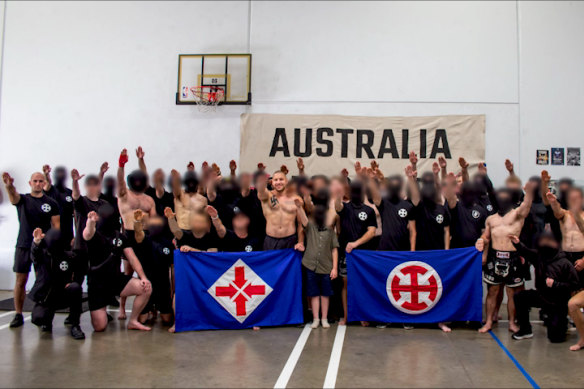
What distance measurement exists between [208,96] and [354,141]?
3.04 metres

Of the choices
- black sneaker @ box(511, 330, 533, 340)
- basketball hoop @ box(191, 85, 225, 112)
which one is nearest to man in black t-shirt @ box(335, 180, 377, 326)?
black sneaker @ box(511, 330, 533, 340)

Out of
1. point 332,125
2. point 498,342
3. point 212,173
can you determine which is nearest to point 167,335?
point 212,173

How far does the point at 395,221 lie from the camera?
6621 mm

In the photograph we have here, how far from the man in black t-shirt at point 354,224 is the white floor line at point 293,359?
0.75 meters

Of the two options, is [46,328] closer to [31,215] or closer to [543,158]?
[31,215]

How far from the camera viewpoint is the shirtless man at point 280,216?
6.51 m

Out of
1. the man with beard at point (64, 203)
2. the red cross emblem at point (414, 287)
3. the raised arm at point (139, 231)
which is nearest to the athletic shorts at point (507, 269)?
the red cross emblem at point (414, 287)

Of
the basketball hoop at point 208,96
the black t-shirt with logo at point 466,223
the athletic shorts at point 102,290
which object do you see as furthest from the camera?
the basketball hoop at point 208,96

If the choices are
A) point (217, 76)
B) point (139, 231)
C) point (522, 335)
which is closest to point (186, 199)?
point (139, 231)

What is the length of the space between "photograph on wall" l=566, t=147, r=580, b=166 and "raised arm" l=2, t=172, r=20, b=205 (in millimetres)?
9358

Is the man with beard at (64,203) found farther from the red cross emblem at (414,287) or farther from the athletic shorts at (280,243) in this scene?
the red cross emblem at (414,287)

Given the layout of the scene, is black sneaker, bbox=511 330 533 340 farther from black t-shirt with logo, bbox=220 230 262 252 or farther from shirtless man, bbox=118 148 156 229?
shirtless man, bbox=118 148 156 229

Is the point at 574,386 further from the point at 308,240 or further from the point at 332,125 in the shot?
the point at 332,125

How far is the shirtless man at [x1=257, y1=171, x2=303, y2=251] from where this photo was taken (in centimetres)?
651
